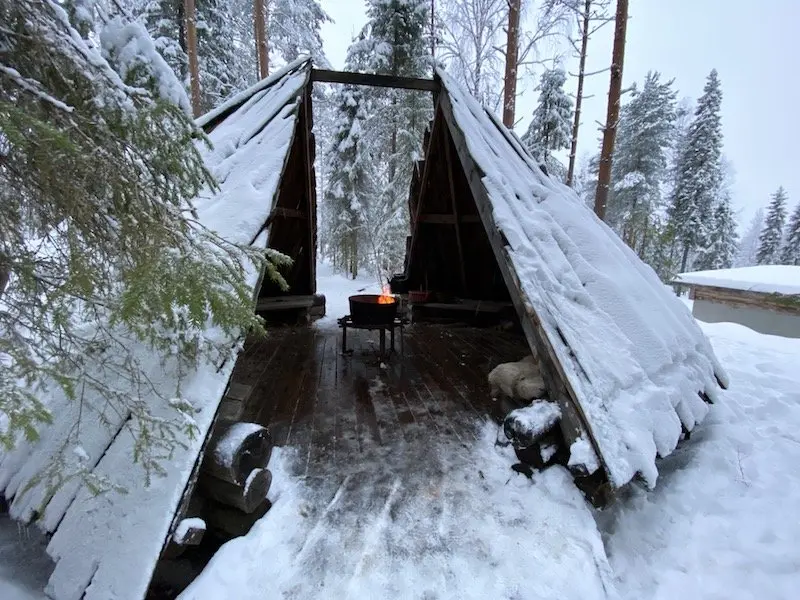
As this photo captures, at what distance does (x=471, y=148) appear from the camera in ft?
12.6

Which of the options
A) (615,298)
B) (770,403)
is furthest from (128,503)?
(770,403)

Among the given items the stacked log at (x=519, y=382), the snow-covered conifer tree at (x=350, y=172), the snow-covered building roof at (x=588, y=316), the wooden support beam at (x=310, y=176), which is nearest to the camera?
the snow-covered building roof at (x=588, y=316)

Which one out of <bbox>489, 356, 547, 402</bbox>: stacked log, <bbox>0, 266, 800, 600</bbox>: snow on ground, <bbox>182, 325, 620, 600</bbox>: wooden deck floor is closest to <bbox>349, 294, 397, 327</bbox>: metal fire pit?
<bbox>182, 325, 620, 600</bbox>: wooden deck floor

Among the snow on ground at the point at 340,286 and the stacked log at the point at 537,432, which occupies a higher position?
the stacked log at the point at 537,432

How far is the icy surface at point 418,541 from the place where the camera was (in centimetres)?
195

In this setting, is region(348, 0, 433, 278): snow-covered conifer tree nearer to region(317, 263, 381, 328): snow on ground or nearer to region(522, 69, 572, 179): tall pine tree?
region(317, 263, 381, 328): snow on ground

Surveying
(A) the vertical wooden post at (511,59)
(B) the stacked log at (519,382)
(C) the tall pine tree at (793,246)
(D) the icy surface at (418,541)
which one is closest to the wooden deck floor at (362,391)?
(B) the stacked log at (519,382)

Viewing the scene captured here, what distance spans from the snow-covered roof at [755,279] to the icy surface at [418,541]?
38.6 feet

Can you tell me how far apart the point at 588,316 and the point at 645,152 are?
65.9 ft

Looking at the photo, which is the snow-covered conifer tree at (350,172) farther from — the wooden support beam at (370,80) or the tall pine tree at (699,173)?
the tall pine tree at (699,173)

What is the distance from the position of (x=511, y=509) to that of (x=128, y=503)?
2.19m

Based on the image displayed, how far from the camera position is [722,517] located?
263 centimetres

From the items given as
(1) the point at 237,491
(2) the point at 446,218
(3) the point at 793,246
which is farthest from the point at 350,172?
(3) the point at 793,246

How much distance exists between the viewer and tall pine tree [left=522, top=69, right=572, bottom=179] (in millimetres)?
13875
